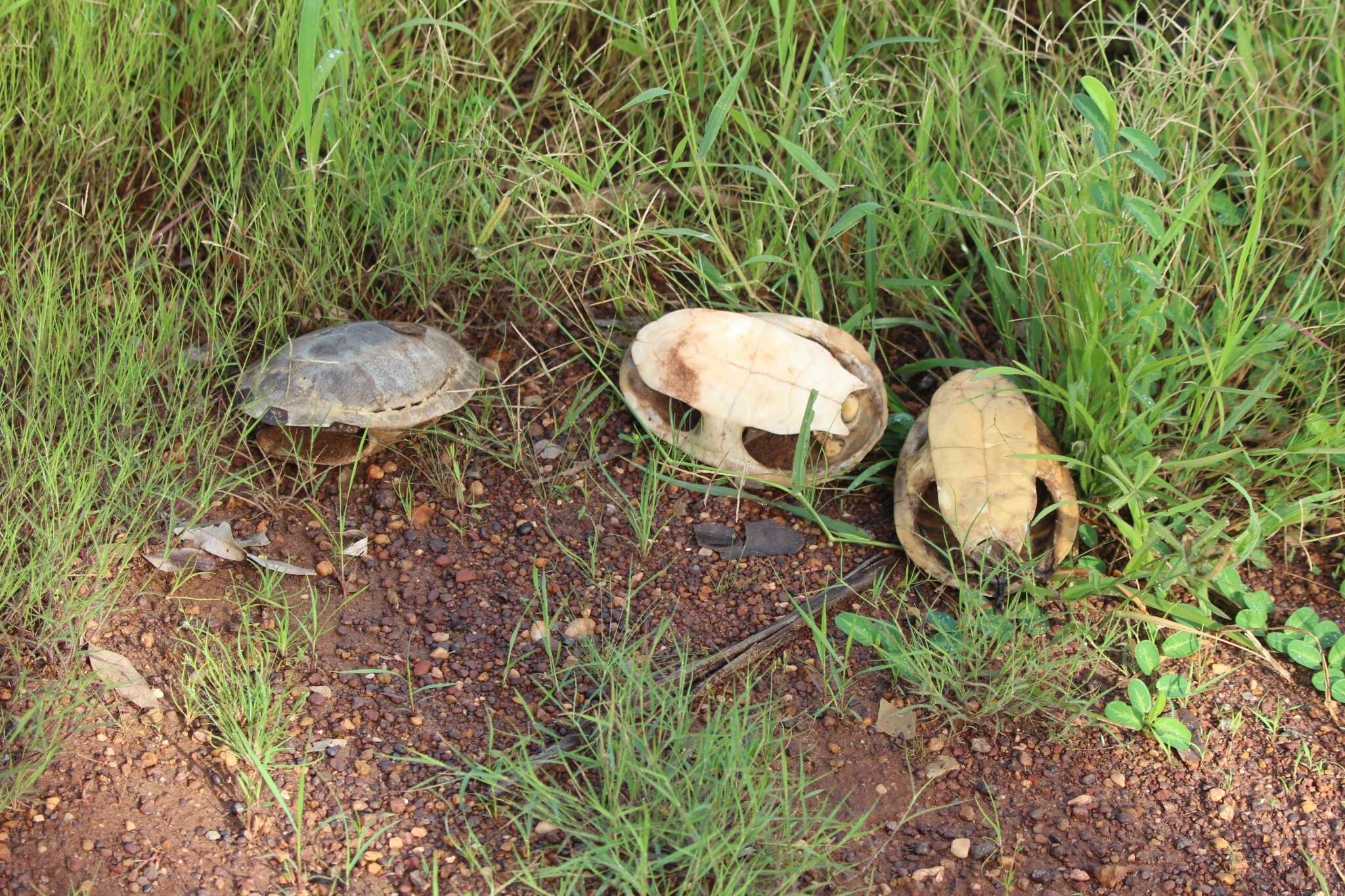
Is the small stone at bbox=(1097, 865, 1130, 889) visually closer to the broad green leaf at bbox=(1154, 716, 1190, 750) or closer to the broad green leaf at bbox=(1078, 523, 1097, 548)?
the broad green leaf at bbox=(1154, 716, 1190, 750)

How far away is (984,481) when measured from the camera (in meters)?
2.05

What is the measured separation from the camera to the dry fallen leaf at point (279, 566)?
81.2 inches

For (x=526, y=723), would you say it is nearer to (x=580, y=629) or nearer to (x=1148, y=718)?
(x=580, y=629)

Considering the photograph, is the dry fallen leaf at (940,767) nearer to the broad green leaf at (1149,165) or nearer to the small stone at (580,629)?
the small stone at (580,629)

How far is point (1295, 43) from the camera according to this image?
2.64 meters

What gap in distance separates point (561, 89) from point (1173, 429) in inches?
56.9

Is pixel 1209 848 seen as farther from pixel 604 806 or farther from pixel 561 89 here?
pixel 561 89

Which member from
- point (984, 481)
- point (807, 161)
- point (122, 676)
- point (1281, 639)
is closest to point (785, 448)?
point (984, 481)

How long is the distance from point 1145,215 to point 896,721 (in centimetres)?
84

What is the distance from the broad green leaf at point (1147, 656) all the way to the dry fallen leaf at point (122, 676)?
149 cm

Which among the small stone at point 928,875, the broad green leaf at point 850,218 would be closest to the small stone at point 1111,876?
the small stone at point 928,875

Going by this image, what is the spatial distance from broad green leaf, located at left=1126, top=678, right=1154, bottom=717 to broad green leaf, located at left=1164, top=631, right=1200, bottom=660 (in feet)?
Answer: 0.39

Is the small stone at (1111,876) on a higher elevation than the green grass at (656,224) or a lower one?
lower

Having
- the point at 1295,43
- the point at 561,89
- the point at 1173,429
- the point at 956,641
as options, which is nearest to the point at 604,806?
the point at 956,641
